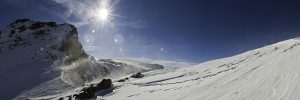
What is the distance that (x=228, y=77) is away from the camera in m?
17.5

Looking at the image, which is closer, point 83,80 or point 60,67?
point 60,67

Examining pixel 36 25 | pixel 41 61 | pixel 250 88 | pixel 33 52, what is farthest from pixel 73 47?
pixel 250 88

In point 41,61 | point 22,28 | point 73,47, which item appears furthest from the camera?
point 22,28

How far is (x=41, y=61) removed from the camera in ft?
167

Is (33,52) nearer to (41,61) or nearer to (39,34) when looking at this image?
(41,61)

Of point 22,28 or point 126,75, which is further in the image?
point 22,28

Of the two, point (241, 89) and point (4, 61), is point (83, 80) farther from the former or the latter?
point (241, 89)

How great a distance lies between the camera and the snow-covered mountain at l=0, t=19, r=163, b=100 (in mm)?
41750

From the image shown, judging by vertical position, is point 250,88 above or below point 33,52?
below

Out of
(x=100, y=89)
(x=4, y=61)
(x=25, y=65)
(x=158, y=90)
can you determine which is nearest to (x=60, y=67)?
(x=25, y=65)

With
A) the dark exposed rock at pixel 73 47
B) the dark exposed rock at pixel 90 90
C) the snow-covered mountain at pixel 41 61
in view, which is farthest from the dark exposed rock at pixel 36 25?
the dark exposed rock at pixel 90 90

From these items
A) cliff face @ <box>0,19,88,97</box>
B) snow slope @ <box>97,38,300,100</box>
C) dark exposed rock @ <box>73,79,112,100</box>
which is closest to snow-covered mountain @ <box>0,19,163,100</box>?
cliff face @ <box>0,19,88,97</box>

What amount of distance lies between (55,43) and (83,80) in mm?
11639

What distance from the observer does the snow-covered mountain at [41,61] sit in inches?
1644
